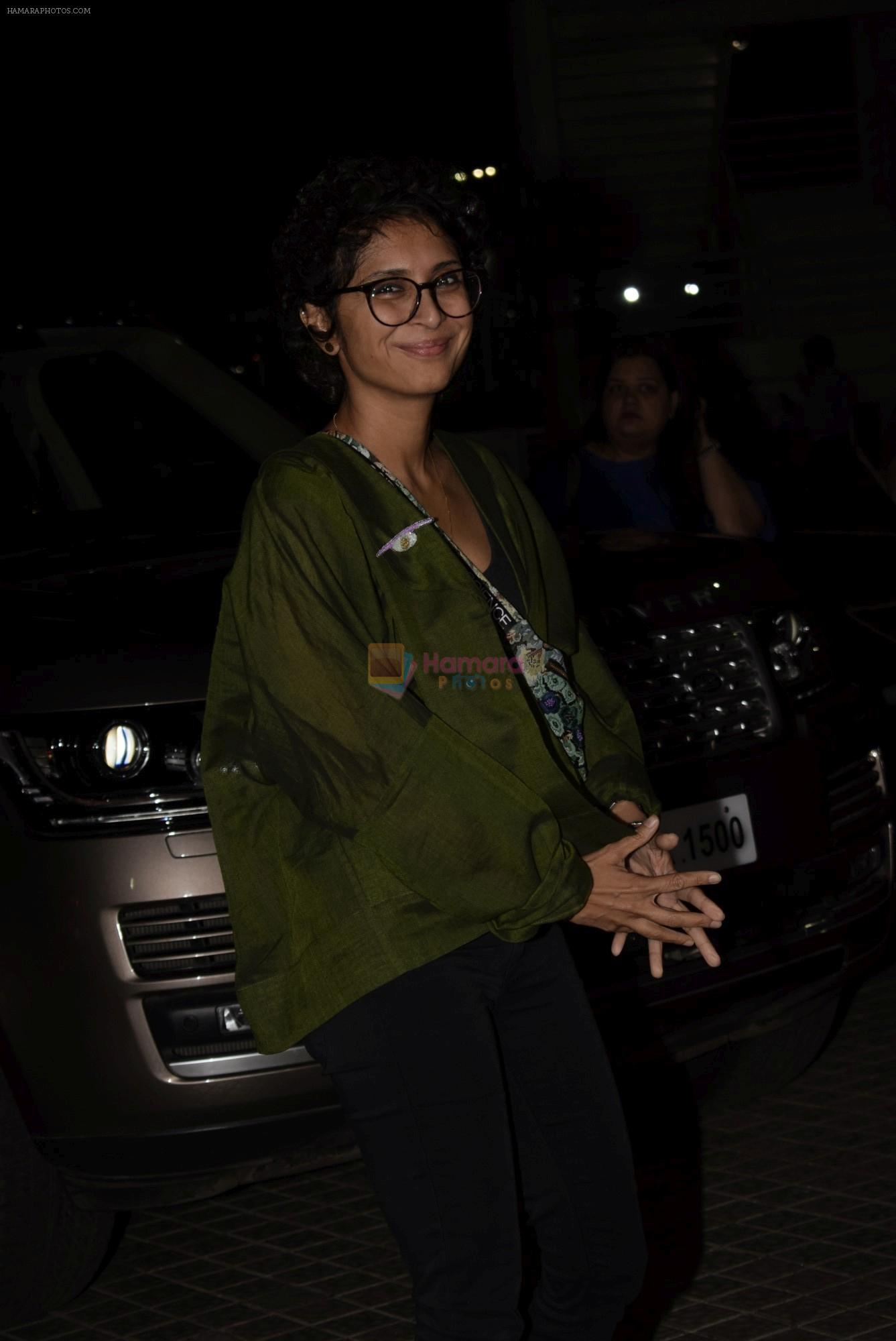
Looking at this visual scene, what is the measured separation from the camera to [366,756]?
2.29m

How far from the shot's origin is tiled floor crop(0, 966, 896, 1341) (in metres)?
3.64

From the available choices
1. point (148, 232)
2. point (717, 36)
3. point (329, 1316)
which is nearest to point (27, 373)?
point (329, 1316)

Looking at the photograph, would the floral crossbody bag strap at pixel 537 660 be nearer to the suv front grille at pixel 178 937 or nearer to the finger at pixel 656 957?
the finger at pixel 656 957

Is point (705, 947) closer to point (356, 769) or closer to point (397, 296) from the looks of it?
point (356, 769)

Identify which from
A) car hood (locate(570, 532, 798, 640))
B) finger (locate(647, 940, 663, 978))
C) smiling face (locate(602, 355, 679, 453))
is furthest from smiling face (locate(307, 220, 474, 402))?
smiling face (locate(602, 355, 679, 453))

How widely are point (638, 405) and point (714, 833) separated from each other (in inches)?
97.3

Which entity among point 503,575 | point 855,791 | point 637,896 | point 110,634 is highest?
point 503,575

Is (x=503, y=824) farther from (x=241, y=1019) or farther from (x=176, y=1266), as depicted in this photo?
(x=176, y=1266)

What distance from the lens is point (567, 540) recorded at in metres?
4.60

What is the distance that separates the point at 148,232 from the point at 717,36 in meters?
5.80

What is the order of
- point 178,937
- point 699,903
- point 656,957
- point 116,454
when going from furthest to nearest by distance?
point 116,454
point 178,937
point 656,957
point 699,903

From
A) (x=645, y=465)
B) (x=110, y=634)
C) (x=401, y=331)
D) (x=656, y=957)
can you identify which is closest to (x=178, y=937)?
(x=110, y=634)

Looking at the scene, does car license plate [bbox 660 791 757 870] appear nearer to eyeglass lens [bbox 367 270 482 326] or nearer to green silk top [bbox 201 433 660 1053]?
green silk top [bbox 201 433 660 1053]

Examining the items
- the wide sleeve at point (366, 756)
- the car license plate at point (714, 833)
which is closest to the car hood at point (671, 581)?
the car license plate at point (714, 833)
